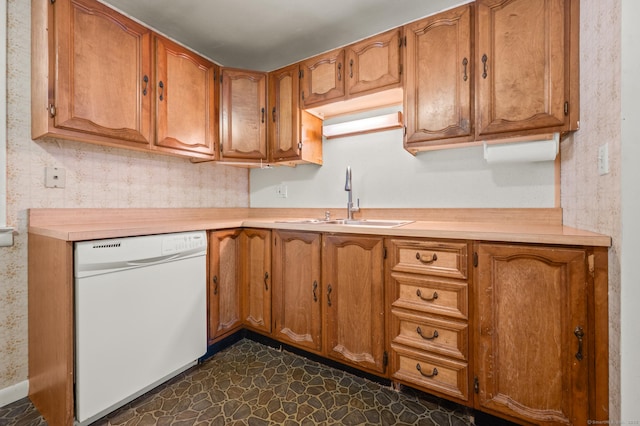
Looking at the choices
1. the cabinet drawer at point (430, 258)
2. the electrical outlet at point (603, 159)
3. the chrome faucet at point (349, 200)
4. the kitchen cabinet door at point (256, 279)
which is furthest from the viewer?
Answer: the chrome faucet at point (349, 200)

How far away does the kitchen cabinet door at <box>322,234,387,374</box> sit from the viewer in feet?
5.11

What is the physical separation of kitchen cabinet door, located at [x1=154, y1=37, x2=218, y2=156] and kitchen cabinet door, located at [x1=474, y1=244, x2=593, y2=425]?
196 centimetres

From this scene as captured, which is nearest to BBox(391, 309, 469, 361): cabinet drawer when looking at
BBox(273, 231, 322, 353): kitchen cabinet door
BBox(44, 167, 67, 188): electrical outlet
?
BBox(273, 231, 322, 353): kitchen cabinet door

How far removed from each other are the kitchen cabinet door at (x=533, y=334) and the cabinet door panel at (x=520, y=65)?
71 centimetres

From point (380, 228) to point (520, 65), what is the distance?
110cm

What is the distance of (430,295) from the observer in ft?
4.63

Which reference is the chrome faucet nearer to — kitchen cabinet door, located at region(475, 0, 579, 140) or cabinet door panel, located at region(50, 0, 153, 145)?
kitchen cabinet door, located at region(475, 0, 579, 140)

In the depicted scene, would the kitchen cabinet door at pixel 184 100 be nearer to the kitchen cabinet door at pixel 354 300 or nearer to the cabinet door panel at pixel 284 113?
the cabinet door panel at pixel 284 113

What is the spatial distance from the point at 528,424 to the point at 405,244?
914 mm

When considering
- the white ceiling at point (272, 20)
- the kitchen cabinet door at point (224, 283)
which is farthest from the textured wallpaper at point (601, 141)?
the kitchen cabinet door at point (224, 283)

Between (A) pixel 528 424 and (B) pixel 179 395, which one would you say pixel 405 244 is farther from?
(B) pixel 179 395

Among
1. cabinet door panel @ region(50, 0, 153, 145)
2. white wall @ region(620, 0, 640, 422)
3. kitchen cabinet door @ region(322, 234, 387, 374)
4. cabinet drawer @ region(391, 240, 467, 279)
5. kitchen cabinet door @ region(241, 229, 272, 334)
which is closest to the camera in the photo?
white wall @ region(620, 0, 640, 422)

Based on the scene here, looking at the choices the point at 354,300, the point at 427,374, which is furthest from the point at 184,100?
the point at 427,374

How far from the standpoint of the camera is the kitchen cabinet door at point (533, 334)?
111 centimetres
